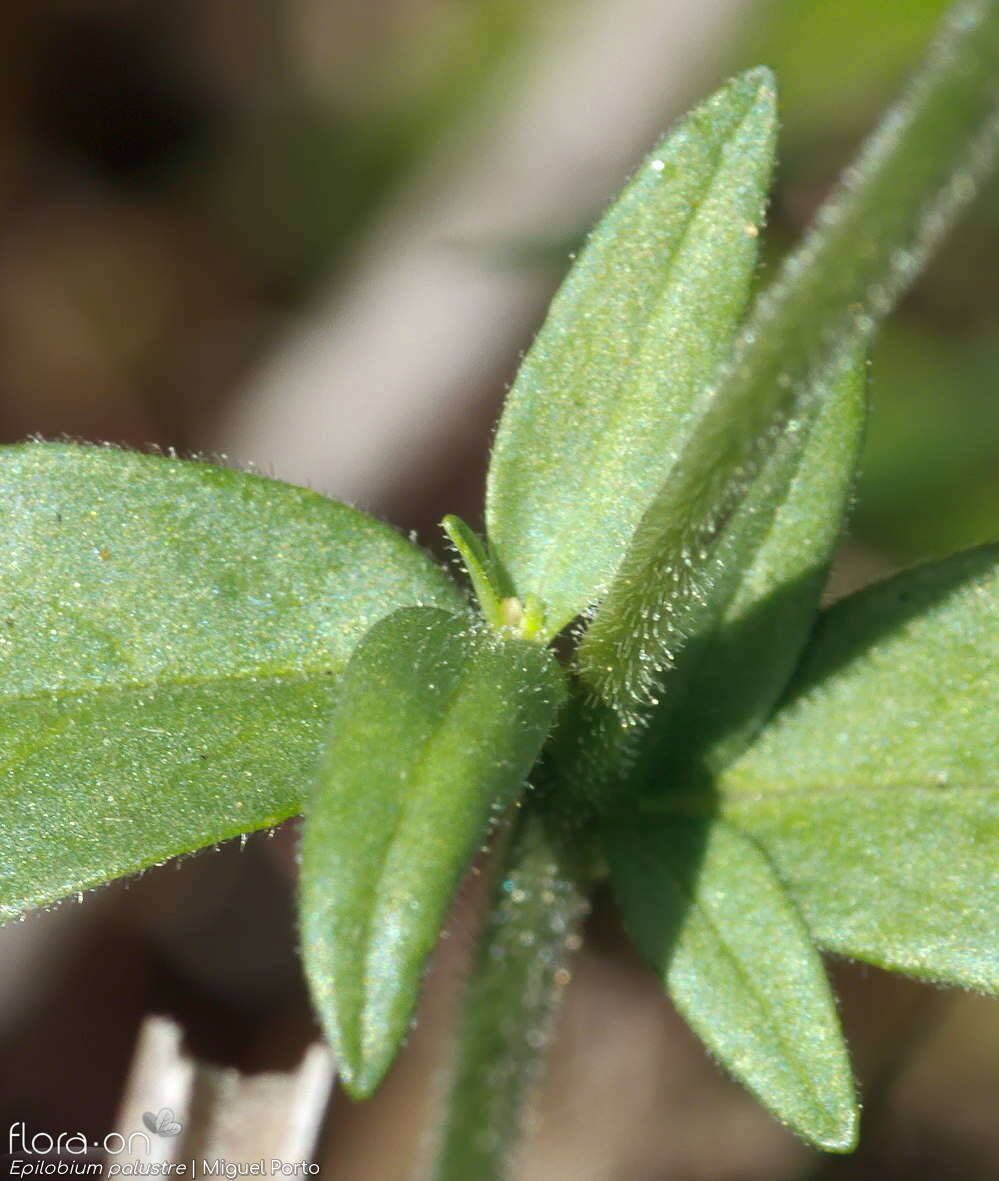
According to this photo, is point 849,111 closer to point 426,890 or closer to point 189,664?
point 189,664

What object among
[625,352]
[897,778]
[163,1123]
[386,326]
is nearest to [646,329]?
[625,352]

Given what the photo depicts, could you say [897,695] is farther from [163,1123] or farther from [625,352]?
[163,1123]

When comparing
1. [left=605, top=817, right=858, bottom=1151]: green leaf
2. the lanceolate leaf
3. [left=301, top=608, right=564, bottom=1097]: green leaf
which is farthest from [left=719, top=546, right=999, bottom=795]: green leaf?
[left=301, top=608, right=564, bottom=1097]: green leaf

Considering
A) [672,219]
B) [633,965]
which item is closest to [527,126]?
[633,965]

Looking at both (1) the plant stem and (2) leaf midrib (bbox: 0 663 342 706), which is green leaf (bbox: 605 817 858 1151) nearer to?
(1) the plant stem

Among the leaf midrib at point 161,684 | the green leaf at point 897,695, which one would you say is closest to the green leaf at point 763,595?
the green leaf at point 897,695

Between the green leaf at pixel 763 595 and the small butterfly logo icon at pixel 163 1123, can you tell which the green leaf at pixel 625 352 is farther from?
the small butterfly logo icon at pixel 163 1123
